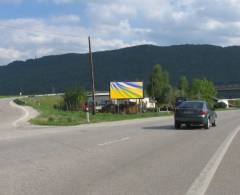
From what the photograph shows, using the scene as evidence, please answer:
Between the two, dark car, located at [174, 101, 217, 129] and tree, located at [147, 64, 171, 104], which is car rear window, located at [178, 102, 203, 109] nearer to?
dark car, located at [174, 101, 217, 129]

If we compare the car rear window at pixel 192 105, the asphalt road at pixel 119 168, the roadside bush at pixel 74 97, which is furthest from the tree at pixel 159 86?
the asphalt road at pixel 119 168

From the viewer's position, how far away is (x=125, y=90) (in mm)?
69000

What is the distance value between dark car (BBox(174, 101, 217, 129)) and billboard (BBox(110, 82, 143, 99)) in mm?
38761

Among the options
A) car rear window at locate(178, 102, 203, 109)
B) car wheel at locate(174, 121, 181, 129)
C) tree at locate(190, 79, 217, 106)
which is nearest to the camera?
car rear window at locate(178, 102, 203, 109)

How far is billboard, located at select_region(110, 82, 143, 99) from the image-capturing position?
68062 millimetres

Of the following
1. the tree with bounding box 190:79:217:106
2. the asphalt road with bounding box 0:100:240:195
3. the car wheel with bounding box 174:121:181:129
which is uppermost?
the tree with bounding box 190:79:217:106

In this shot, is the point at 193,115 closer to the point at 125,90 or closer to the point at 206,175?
the point at 206,175

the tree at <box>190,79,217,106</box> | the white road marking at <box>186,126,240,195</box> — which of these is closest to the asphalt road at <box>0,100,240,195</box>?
the white road marking at <box>186,126,240,195</box>

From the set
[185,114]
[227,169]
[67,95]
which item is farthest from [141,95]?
[227,169]

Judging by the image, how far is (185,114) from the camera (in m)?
28.4

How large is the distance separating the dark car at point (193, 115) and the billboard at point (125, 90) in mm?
38761

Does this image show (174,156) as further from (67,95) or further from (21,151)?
(67,95)

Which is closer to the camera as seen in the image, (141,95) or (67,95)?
(141,95)

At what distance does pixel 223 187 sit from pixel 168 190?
40.8 inches
